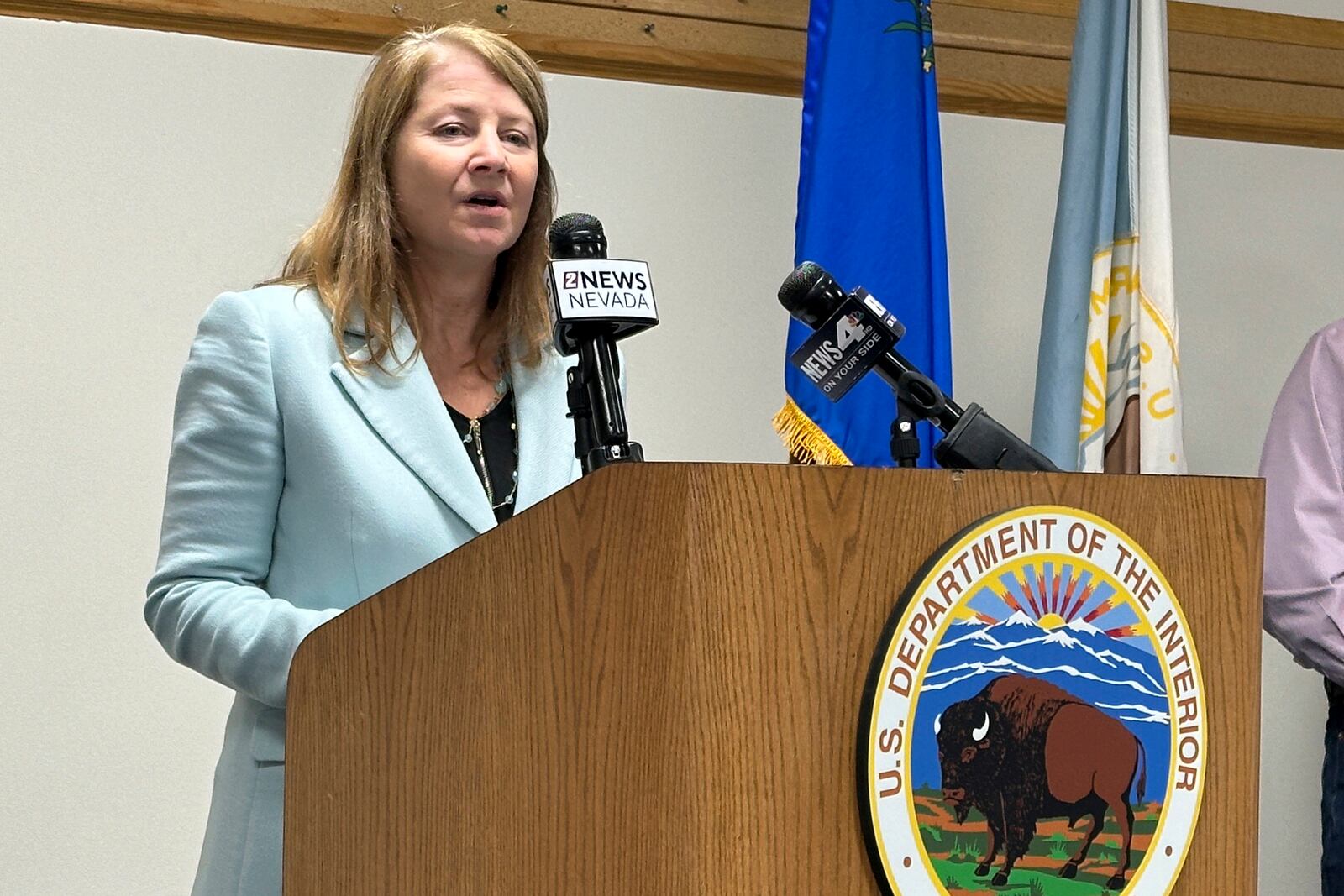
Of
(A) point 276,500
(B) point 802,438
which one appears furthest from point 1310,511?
(A) point 276,500

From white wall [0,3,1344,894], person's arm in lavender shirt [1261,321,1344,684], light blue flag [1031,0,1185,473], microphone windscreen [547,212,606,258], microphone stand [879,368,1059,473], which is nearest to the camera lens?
microphone stand [879,368,1059,473]

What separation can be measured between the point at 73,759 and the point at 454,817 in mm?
1990

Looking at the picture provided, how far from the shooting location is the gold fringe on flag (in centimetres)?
256

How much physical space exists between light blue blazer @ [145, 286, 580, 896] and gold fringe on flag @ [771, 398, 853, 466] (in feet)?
3.62

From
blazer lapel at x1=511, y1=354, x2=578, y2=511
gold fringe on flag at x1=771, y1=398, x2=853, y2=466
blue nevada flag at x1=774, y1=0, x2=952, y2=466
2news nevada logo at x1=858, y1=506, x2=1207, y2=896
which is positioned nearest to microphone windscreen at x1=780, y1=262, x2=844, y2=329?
2news nevada logo at x1=858, y1=506, x2=1207, y2=896

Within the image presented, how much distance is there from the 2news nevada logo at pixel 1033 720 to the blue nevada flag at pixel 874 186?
187 centimetres

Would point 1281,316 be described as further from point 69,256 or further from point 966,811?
point 966,811

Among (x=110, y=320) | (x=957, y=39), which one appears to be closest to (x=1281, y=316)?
(x=957, y=39)

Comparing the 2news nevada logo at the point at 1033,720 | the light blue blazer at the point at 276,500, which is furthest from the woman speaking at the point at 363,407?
the 2news nevada logo at the point at 1033,720

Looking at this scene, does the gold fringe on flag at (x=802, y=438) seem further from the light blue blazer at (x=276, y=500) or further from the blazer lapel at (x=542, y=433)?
the light blue blazer at (x=276, y=500)

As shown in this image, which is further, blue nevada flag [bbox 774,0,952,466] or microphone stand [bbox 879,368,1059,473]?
blue nevada flag [bbox 774,0,952,466]

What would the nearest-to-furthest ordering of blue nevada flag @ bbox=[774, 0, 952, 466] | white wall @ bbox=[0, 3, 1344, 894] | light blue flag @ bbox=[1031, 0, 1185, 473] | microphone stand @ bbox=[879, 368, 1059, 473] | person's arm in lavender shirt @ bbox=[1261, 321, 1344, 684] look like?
microphone stand @ bbox=[879, 368, 1059, 473] → person's arm in lavender shirt @ bbox=[1261, 321, 1344, 684] → white wall @ bbox=[0, 3, 1344, 894] → blue nevada flag @ bbox=[774, 0, 952, 466] → light blue flag @ bbox=[1031, 0, 1185, 473]

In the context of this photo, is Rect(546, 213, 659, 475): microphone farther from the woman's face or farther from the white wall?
the white wall

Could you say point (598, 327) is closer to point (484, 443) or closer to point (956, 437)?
point (956, 437)
